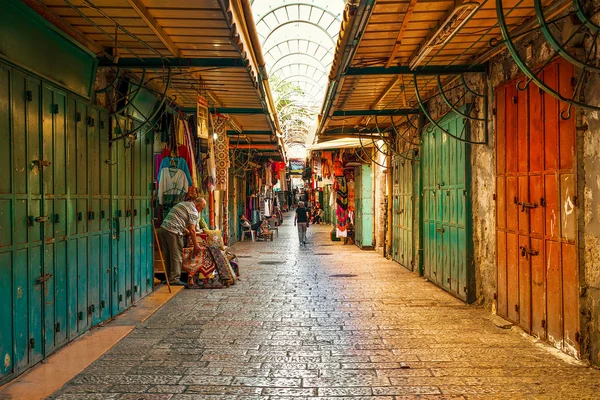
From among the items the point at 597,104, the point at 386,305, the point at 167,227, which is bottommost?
the point at 386,305

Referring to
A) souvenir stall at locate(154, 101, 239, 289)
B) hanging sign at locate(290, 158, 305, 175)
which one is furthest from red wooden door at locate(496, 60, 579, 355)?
hanging sign at locate(290, 158, 305, 175)

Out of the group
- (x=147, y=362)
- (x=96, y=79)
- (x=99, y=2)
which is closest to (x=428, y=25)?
(x=99, y=2)

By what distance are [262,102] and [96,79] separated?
145 inches

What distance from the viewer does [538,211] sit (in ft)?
20.3

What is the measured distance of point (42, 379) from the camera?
486 centimetres

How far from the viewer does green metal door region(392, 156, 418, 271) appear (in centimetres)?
1270

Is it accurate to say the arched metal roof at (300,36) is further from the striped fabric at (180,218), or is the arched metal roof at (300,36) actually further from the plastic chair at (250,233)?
the plastic chair at (250,233)

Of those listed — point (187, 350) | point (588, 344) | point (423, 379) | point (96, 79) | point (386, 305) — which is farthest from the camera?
point (386, 305)

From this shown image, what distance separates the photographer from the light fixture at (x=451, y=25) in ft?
16.7

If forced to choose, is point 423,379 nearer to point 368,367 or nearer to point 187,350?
point 368,367

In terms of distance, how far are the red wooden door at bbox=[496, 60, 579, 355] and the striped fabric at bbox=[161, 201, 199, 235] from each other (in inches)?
226

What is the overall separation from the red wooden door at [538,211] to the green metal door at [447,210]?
111 centimetres

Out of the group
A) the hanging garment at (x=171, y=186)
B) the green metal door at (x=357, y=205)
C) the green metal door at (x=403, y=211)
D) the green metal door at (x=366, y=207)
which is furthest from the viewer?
the green metal door at (x=357, y=205)

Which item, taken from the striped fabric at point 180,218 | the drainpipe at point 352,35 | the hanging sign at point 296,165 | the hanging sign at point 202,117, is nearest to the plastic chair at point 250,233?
the striped fabric at point 180,218
